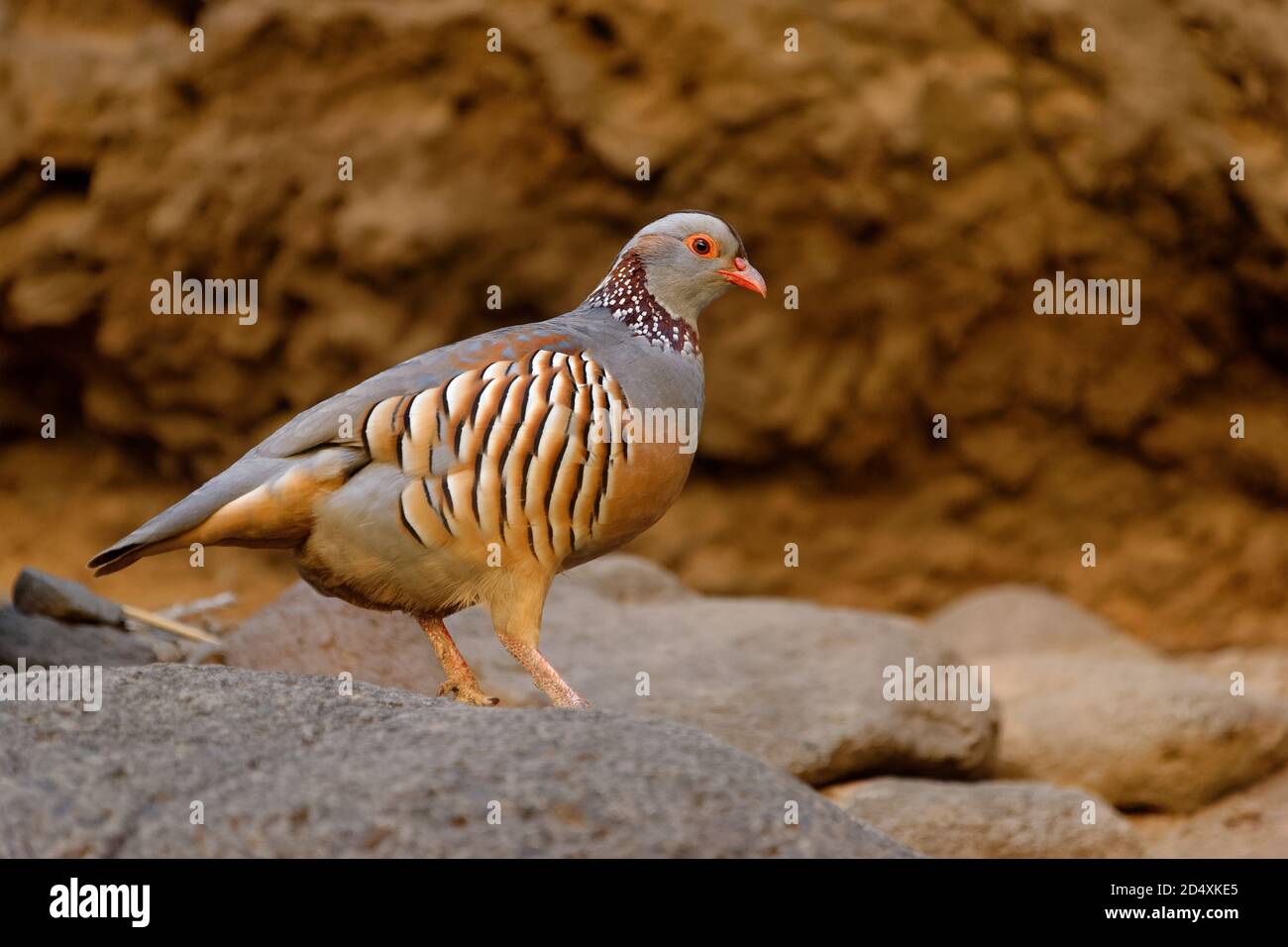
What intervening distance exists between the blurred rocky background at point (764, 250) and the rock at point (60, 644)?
519cm

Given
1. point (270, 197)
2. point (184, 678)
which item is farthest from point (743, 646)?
point (270, 197)

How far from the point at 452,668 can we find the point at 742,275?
1.82 meters

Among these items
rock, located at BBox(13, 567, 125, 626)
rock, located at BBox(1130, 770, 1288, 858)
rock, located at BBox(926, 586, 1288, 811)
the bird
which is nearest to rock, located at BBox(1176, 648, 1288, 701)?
rock, located at BBox(926, 586, 1288, 811)

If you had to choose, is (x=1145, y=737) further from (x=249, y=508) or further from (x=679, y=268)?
(x=249, y=508)

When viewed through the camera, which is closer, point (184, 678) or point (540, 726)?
point (540, 726)

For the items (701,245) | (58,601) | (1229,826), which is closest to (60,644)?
(58,601)

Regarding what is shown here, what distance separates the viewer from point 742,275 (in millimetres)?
5887

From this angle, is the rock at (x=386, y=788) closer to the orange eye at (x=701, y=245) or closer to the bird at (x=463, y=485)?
the bird at (x=463, y=485)

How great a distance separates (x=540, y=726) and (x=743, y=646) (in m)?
4.18

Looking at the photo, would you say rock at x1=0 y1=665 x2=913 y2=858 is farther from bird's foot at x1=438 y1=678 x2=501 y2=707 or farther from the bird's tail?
bird's foot at x1=438 y1=678 x2=501 y2=707

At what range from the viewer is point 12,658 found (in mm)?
6133

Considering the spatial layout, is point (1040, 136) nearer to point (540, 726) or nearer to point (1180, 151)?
point (1180, 151)
